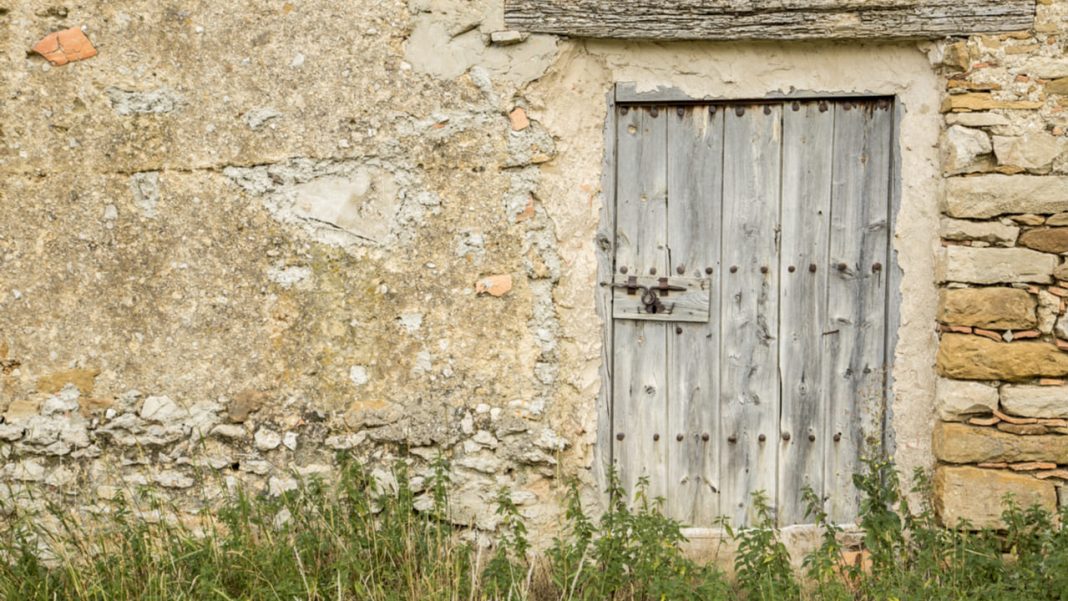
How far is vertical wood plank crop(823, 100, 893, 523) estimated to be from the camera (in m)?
3.60

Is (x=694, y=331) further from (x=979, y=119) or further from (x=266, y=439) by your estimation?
(x=266, y=439)

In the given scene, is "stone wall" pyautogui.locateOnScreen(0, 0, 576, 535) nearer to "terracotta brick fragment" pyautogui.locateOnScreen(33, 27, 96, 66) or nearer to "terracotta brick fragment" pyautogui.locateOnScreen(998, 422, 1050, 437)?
"terracotta brick fragment" pyautogui.locateOnScreen(33, 27, 96, 66)

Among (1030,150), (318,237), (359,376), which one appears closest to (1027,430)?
(1030,150)

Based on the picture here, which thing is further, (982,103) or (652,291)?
(652,291)

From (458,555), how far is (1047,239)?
2.36 meters

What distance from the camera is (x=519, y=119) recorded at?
139 inches

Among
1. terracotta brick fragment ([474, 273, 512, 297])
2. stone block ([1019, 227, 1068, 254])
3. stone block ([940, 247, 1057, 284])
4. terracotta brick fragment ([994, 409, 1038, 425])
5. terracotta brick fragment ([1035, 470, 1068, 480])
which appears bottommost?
terracotta brick fragment ([1035, 470, 1068, 480])

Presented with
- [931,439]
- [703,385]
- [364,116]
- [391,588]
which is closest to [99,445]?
[391,588]

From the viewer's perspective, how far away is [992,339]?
3.42 m

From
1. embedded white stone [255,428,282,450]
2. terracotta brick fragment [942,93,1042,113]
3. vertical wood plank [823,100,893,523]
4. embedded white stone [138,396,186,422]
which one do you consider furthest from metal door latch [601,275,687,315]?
embedded white stone [138,396,186,422]

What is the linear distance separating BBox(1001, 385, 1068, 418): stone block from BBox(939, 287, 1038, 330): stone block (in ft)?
0.73

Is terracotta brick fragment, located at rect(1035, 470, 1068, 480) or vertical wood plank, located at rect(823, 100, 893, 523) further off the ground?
vertical wood plank, located at rect(823, 100, 893, 523)

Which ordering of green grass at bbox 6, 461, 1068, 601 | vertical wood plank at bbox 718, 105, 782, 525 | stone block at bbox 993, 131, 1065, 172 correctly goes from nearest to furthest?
1. green grass at bbox 6, 461, 1068, 601
2. stone block at bbox 993, 131, 1065, 172
3. vertical wood plank at bbox 718, 105, 782, 525

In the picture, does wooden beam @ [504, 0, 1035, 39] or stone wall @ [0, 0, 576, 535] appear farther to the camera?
stone wall @ [0, 0, 576, 535]
